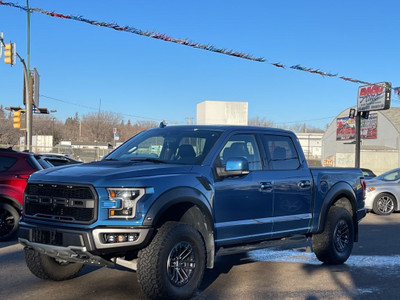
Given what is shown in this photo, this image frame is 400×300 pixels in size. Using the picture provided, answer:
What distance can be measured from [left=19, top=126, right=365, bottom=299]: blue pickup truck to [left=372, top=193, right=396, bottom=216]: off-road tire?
25.0 feet

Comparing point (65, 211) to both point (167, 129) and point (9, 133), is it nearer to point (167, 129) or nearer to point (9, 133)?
point (167, 129)

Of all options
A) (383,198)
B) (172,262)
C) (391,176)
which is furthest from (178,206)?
(391,176)

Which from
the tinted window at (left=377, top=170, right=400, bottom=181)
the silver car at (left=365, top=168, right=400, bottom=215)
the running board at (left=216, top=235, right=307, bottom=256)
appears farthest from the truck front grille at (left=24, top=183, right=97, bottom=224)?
the tinted window at (left=377, top=170, right=400, bottom=181)

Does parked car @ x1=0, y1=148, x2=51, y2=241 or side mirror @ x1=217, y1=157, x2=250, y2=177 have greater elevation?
side mirror @ x1=217, y1=157, x2=250, y2=177

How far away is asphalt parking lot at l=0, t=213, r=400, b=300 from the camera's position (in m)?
5.48

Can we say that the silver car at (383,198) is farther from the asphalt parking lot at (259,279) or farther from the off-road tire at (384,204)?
the asphalt parking lot at (259,279)

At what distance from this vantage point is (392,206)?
1432cm

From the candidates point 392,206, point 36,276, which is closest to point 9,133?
point 392,206

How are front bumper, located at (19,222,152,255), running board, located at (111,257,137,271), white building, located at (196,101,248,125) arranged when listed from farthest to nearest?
1. white building, located at (196,101,248,125)
2. running board, located at (111,257,137,271)
3. front bumper, located at (19,222,152,255)

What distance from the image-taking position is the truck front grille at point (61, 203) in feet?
15.3

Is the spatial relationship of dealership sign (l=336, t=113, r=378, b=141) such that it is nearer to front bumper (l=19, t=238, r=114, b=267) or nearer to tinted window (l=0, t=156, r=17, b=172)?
tinted window (l=0, t=156, r=17, b=172)

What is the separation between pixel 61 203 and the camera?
4.86 metres

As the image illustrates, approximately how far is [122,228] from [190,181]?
0.98m

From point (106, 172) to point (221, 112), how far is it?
2370 centimetres
